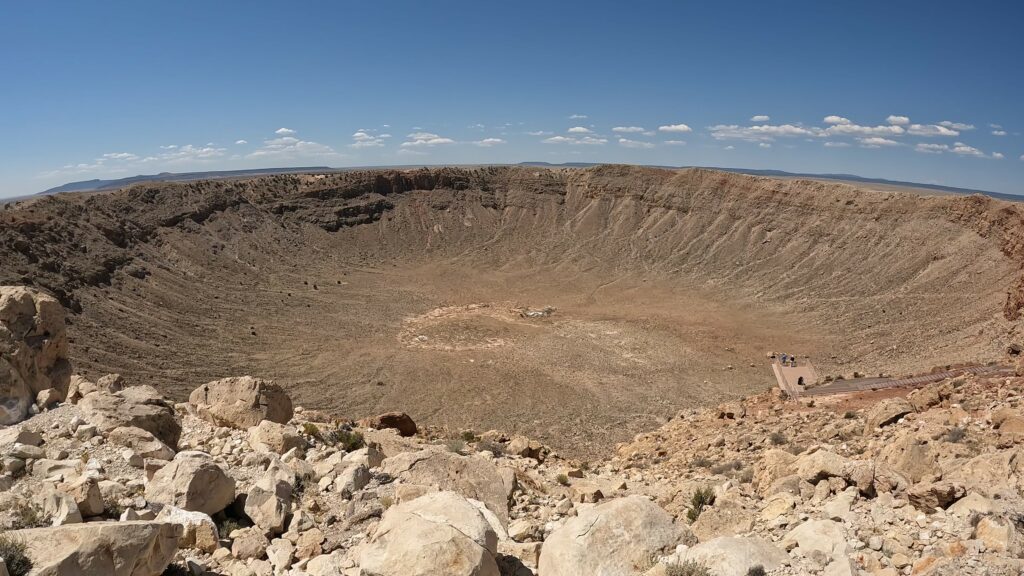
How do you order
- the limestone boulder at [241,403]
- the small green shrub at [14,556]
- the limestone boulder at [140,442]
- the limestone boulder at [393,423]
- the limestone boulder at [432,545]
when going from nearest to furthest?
the small green shrub at [14,556] → the limestone boulder at [432,545] → the limestone boulder at [140,442] → the limestone boulder at [241,403] → the limestone boulder at [393,423]

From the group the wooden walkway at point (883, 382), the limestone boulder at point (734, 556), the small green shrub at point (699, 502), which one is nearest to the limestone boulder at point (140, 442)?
the limestone boulder at point (734, 556)

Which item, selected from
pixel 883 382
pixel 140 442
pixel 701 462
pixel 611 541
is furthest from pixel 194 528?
pixel 883 382

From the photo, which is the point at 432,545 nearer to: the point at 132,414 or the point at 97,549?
the point at 97,549

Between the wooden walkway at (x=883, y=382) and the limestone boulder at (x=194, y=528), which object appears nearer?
the limestone boulder at (x=194, y=528)

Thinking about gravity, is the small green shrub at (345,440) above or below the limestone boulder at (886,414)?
above

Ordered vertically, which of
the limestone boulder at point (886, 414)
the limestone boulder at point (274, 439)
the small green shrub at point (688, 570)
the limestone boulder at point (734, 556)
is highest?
the small green shrub at point (688, 570)

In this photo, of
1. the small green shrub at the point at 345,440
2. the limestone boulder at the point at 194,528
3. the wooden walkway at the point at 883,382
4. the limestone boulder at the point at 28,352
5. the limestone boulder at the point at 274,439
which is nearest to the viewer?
the limestone boulder at the point at 194,528

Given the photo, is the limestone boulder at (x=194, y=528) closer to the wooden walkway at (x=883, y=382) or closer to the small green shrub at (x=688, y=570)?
the small green shrub at (x=688, y=570)

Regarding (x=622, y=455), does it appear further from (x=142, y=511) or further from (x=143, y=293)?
(x=143, y=293)
